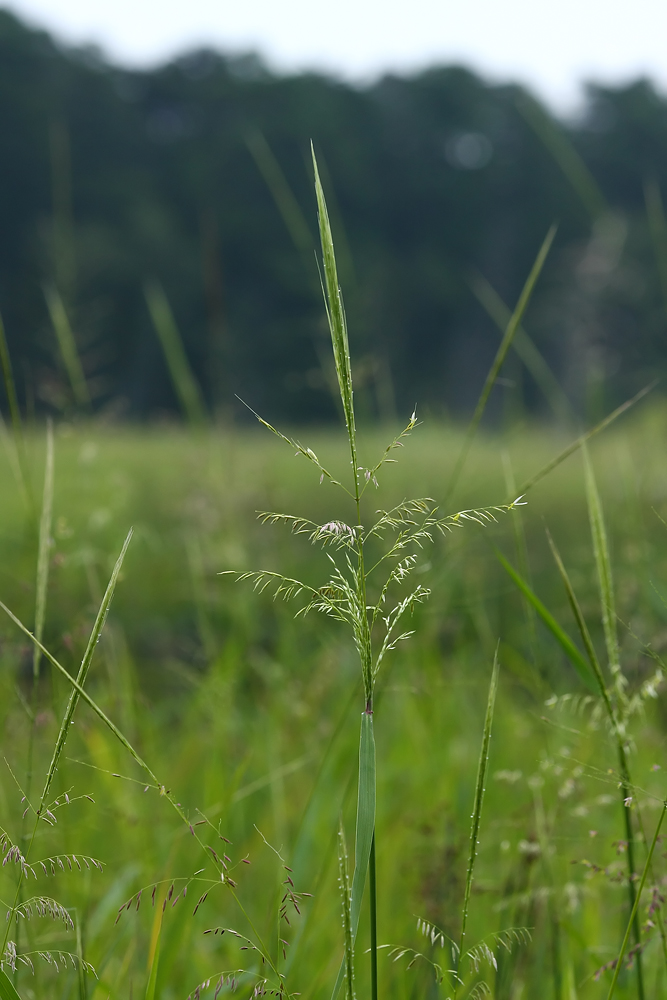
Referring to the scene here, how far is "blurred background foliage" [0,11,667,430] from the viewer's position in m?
16.0

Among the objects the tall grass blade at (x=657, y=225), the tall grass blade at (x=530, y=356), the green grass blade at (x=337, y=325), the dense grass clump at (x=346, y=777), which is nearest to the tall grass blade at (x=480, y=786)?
the dense grass clump at (x=346, y=777)

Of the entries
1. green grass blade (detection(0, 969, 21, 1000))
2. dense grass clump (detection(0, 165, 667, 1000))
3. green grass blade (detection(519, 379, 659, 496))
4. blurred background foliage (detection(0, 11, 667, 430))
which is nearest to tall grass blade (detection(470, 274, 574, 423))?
dense grass clump (detection(0, 165, 667, 1000))

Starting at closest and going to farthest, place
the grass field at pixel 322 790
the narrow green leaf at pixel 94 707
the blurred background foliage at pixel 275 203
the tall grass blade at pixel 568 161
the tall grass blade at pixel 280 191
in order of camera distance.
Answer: the narrow green leaf at pixel 94 707 → the grass field at pixel 322 790 → the tall grass blade at pixel 568 161 → the tall grass blade at pixel 280 191 → the blurred background foliage at pixel 275 203

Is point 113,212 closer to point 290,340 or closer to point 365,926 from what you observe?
point 290,340

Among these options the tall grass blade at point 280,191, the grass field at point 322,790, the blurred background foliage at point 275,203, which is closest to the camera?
the grass field at point 322,790

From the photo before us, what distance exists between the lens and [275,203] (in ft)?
61.1

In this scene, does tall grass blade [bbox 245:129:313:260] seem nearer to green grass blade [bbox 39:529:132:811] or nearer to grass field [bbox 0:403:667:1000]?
grass field [bbox 0:403:667:1000]

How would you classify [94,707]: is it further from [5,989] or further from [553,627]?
[553,627]

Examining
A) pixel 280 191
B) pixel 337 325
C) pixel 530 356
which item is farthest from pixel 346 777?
pixel 337 325

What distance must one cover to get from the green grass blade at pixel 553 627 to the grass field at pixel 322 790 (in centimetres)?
2

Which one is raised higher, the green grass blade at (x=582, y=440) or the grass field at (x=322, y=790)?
the green grass blade at (x=582, y=440)

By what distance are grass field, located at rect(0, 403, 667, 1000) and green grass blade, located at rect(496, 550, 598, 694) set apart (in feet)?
0.08

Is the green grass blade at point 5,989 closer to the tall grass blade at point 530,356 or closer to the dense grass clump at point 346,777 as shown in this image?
the dense grass clump at point 346,777

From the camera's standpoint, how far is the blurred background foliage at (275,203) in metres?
16.0
